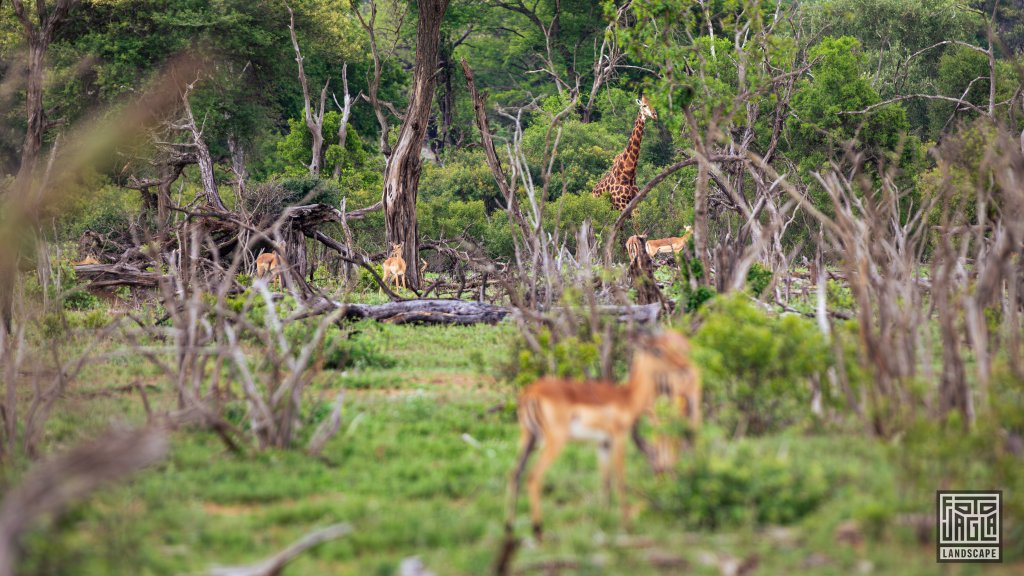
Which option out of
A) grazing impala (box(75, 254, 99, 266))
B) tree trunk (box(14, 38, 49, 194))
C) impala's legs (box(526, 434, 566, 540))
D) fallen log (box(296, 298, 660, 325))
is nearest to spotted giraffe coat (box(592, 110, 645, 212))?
fallen log (box(296, 298, 660, 325))

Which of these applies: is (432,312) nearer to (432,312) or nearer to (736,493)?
(432,312)

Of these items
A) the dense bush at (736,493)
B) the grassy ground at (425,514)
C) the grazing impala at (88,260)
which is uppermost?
the grazing impala at (88,260)

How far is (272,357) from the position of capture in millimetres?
6691

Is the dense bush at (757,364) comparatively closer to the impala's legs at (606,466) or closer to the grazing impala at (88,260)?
the impala's legs at (606,466)

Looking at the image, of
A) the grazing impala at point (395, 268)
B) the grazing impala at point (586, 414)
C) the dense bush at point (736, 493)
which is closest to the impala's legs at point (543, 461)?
the grazing impala at point (586, 414)

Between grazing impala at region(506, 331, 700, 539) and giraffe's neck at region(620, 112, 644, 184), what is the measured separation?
14705 mm

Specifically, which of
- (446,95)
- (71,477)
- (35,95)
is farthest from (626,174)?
(446,95)

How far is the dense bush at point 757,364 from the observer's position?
6.13 metres

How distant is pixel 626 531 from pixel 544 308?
Answer: 20.4 feet

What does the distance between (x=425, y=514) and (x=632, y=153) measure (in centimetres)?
1512

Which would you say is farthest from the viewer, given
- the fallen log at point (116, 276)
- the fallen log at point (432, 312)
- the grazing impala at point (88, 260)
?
the grazing impala at point (88, 260)

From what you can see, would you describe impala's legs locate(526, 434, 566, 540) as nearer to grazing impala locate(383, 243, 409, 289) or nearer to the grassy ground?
the grassy ground

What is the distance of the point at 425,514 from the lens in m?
5.07

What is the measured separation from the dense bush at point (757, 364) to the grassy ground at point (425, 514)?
0.36m
